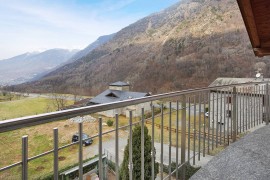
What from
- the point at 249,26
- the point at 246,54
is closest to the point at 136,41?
the point at 246,54

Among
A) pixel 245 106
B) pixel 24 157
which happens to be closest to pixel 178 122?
pixel 24 157

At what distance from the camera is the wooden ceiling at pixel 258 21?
2390 millimetres

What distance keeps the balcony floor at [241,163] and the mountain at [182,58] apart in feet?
114

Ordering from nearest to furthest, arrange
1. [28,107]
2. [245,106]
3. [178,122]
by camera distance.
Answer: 1. [178,122]
2. [245,106]
3. [28,107]

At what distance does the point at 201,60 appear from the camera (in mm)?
45812

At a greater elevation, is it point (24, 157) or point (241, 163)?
point (24, 157)

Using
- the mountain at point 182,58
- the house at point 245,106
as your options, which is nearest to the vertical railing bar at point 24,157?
the house at point 245,106

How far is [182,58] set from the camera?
50312mm

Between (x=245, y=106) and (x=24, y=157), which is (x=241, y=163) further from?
(x=24, y=157)

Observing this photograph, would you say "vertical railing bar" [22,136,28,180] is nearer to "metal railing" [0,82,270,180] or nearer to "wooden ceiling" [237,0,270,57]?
"metal railing" [0,82,270,180]

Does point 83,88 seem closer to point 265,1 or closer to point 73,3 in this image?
point 265,1

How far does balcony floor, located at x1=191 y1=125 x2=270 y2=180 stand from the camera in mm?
2254

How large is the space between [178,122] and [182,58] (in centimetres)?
4979

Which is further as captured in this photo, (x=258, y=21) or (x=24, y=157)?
(x=258, y=21)
